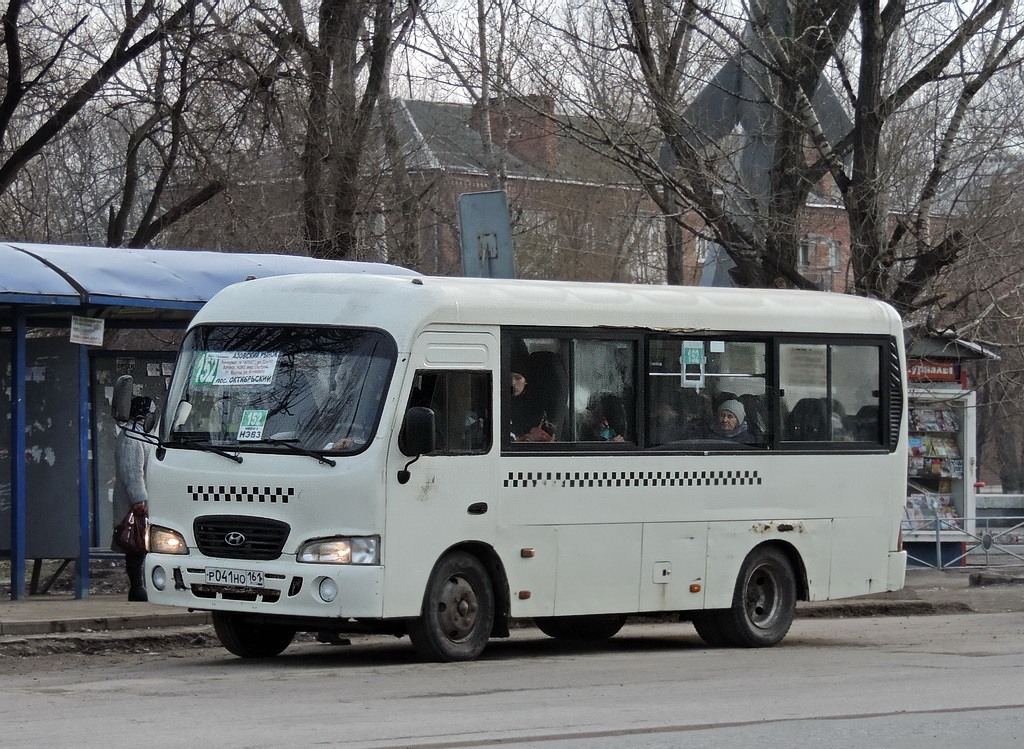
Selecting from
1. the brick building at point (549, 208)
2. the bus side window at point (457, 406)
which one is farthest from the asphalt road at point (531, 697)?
the brick building at point (549, 208)

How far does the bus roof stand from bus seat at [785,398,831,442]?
0.59 meters

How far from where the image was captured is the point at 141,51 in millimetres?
22828

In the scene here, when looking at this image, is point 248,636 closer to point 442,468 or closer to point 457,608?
point 457,608

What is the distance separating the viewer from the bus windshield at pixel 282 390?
35.2 ft

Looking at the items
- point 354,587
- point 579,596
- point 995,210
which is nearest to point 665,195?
point 995,210

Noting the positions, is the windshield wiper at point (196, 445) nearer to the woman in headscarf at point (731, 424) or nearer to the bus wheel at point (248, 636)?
the bus wheel at point (248, 636)

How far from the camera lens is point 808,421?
13289 millimetres

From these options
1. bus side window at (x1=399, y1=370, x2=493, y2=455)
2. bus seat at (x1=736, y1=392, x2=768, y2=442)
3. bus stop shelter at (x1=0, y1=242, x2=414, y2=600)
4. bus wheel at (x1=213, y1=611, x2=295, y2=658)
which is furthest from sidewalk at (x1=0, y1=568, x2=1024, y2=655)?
bus seat at (x1=736, y1=392, x2=768, y2=442)

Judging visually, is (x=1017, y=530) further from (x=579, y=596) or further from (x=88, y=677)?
(x=88, y=677)

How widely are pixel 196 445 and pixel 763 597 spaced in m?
4.77

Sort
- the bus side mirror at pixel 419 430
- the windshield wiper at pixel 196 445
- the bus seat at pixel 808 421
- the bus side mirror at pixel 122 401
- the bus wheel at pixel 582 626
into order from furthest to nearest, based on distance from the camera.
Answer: the bus wheel at pixel 582 626, the bus seat at pixel 808 421, the bus side mirror at pixel 122 401, the windshield wiper at pixel 196 445, the bus side mirror at pixel 419 430

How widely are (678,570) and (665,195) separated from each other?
982cm

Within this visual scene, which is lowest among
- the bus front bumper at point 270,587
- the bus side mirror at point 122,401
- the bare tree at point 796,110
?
the bus front bumper at point 270,587

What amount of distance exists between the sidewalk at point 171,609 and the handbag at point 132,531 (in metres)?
0.51
